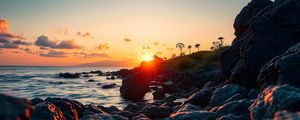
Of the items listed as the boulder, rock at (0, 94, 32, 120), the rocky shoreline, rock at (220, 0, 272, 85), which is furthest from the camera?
rock at (220, 0, 272, 85)

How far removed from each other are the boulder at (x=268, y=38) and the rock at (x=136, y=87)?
17.2 metres

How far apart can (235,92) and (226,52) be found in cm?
1068

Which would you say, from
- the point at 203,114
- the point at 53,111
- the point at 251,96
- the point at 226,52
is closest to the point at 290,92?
the point at 203,114

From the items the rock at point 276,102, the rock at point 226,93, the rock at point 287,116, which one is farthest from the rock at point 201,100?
the rock at point 287,116

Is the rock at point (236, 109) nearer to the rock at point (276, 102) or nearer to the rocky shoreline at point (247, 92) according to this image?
the rocky shoreline at point (247, 92)

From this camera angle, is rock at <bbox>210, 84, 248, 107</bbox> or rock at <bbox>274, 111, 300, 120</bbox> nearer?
rock at <bbox>274, 111, 300, 120</bbox>

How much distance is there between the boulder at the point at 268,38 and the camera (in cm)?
1681

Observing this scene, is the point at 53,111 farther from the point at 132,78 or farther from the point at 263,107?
the point at 132,78

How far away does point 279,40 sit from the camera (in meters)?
17.1

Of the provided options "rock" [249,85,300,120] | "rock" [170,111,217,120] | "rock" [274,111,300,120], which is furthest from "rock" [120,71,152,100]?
"rock" [274,111,300,120]

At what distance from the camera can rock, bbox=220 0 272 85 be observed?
2431 cm

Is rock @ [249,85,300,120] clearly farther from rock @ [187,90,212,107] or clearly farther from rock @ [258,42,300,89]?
rock @ [187,90,212,107]

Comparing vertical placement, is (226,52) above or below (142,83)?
above

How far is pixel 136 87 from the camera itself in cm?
3516
